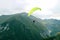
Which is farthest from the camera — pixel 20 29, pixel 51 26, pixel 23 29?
pixel 20 29

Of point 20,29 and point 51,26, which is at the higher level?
point 51,26

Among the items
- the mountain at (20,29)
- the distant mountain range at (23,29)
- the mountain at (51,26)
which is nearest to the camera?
the mountain at (51,26)

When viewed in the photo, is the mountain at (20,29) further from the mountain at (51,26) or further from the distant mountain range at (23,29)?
the mountain at (51,26)

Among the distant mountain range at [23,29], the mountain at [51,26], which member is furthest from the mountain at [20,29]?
the mountain at [51,26]

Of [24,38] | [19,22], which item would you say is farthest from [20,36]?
[19,22]

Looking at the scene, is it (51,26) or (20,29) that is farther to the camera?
(20,29)

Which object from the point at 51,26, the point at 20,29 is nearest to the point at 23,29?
the point at 20,29

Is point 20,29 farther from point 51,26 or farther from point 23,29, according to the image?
point 51,26

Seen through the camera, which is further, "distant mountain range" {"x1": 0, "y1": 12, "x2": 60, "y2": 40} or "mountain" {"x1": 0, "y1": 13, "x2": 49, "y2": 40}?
"mountain" {"x1": 0, "y1": 13, "x2": 49, "y2": 40}

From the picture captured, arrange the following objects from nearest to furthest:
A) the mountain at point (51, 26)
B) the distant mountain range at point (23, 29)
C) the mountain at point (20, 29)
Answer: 1. the mountain at point (51, 26)
2. the distant mountain range at point (23, 29)
3. the mountain at point (20, 29)

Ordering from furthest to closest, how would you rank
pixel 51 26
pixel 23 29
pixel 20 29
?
pixel 20 29 < pixel 23 29 < pixel 51 26

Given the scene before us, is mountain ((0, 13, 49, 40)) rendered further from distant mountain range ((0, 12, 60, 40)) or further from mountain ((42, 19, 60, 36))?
mountain ((42, 19, 60, 36))

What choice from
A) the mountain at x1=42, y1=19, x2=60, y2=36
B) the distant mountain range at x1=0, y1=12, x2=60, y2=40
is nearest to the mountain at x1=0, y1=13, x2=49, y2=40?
the distant mountain range at x1=0, y1=12, x2=60, y2=40
